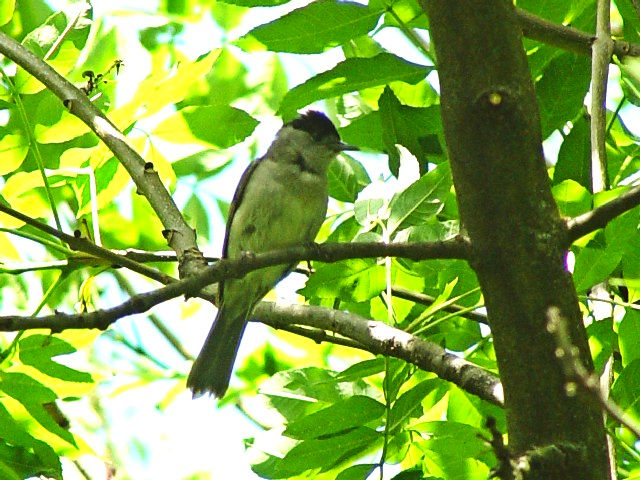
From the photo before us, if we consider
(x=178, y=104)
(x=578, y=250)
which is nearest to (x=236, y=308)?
(x=178, y=104)

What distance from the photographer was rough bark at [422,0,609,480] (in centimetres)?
195

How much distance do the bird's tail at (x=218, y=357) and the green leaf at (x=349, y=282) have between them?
3.72 feet

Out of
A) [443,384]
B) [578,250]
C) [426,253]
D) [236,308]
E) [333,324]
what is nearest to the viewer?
[426,253]

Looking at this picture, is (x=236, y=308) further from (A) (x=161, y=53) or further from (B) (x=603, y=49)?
(B) (x=603, y=49)

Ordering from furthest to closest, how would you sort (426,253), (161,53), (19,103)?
(161,53)
(19,103)
(426,253)

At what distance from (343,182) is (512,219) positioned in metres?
1.72

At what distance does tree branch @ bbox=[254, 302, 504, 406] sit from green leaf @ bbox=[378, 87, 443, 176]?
0.57m

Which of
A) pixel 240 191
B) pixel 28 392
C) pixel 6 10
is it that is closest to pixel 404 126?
pixel 28 392

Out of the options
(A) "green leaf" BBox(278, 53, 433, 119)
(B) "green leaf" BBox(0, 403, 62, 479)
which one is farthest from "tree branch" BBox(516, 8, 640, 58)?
(B) "green leaf" BBox(0, 403, 62, 479)

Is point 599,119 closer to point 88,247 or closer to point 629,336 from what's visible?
point 629,336

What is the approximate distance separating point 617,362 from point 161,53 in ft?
6.47

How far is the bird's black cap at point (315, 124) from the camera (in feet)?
16.0

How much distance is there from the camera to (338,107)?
3.67 metres

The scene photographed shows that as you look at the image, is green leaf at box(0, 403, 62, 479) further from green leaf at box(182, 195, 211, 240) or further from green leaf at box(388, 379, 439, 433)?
green leaf at box(182, 195, 211, 240)
